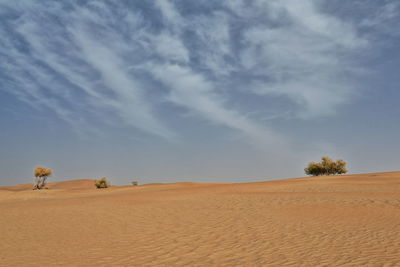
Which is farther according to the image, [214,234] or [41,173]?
[41,173]

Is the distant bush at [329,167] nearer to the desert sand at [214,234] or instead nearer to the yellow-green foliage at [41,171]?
the desert sand at [214,234]

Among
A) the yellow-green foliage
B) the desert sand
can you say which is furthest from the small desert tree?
the desert sand

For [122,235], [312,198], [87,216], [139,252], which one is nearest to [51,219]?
[87,216]

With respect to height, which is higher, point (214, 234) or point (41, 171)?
point (41, 171)

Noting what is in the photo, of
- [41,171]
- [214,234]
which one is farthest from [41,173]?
[214,234]

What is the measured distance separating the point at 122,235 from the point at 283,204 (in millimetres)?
10441

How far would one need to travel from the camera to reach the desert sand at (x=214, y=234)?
8.80 metres

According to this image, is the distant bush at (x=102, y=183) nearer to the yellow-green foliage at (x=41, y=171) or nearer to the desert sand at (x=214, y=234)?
the yellow-green foliage at (x=41, y=171)

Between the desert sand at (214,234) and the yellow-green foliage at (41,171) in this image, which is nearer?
the desert sand at (214,234)

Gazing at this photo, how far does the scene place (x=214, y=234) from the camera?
1184 cm

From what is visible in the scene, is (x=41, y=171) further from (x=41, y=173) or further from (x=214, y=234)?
(x=214, y=234)

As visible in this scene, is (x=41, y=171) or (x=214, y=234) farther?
(x=41, y=171)

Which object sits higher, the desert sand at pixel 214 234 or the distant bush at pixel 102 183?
the distant bush at pixel 102 183

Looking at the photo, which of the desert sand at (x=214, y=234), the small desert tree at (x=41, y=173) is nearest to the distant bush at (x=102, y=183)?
the small desert tree at (x=41, y=173)
